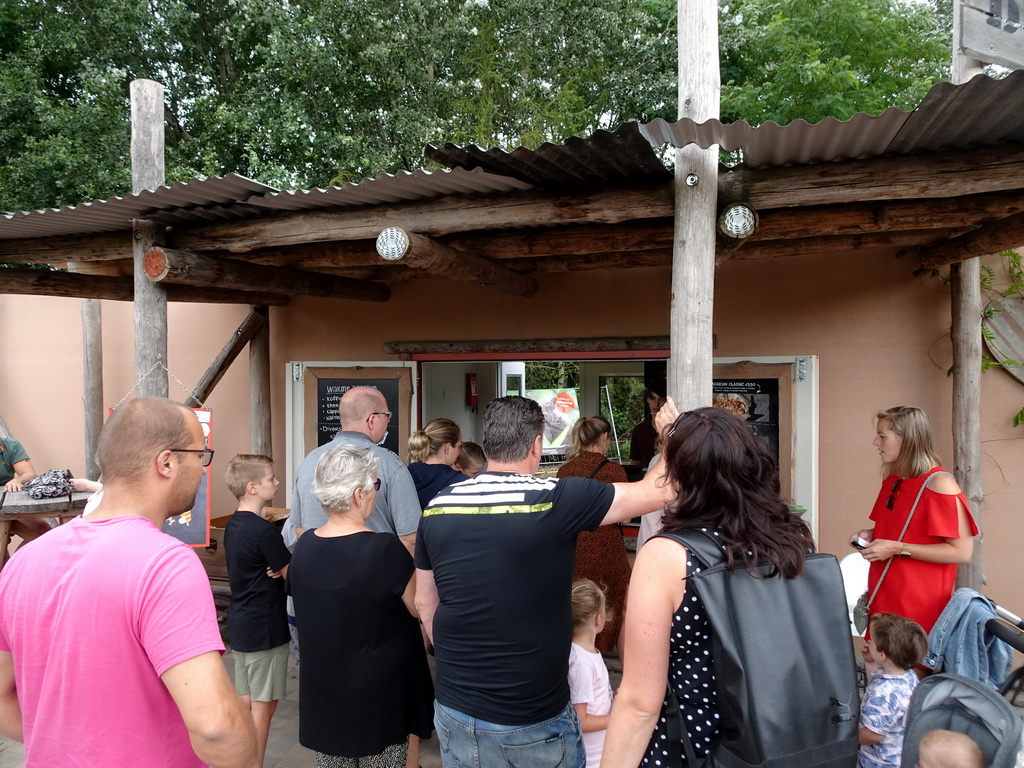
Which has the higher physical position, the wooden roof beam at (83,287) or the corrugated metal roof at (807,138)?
the corrugated metal roof at (807,138)

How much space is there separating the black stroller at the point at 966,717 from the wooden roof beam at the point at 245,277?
4064 mm

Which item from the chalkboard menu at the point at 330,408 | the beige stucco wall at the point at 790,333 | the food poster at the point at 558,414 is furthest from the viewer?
the food poster at the point at 558,414

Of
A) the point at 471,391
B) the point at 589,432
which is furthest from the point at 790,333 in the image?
the point at 471,391

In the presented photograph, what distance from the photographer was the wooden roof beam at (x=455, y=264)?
11.8 feet

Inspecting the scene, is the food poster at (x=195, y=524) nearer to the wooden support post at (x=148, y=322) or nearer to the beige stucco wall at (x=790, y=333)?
the wooden support post at (x=148, y=322)

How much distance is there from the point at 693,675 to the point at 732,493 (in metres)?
0.44

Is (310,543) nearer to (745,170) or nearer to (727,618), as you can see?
(727,618)

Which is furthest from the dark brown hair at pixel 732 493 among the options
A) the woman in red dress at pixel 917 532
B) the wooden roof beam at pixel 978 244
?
the wooden roof beam at pixel 978 244

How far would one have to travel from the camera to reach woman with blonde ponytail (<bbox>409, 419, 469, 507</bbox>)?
4051 millimetres

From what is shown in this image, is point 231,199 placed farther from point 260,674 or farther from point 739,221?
point 739,221

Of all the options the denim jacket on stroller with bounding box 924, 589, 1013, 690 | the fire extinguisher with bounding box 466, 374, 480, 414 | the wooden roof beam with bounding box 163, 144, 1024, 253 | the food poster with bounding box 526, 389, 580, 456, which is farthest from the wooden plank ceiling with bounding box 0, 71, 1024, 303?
the food poster with bounding box 526, 389, 580, 456

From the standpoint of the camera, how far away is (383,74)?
12.4 meters

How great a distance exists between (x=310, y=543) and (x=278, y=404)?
14.3 ft

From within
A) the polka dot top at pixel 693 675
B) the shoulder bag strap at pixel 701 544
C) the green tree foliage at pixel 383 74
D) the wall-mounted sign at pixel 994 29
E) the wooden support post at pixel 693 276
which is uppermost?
the green tree foliage at pixel 383 74
